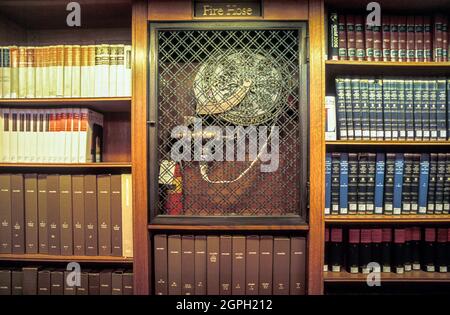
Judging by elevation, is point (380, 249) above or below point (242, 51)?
below

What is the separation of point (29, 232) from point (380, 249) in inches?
69.7

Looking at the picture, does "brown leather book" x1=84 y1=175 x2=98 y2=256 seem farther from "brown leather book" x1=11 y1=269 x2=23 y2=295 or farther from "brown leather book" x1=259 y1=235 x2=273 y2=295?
"brown leather book" x1=259 y1=235 x2=273 y2=295

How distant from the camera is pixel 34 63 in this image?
147cm

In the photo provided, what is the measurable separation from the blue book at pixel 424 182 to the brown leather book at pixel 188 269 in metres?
1.14

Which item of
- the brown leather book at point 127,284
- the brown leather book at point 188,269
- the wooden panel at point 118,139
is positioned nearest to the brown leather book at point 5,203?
the wooden panel at point 118,139

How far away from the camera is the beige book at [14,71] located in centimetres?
146

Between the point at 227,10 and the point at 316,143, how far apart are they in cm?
77

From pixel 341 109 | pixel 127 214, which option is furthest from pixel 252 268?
pixel 341 109

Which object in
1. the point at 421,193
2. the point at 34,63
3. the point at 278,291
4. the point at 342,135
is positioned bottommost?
the point at 278,291

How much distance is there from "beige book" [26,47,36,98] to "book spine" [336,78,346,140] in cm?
150

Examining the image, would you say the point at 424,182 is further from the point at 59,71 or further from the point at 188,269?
the point at 59,71
